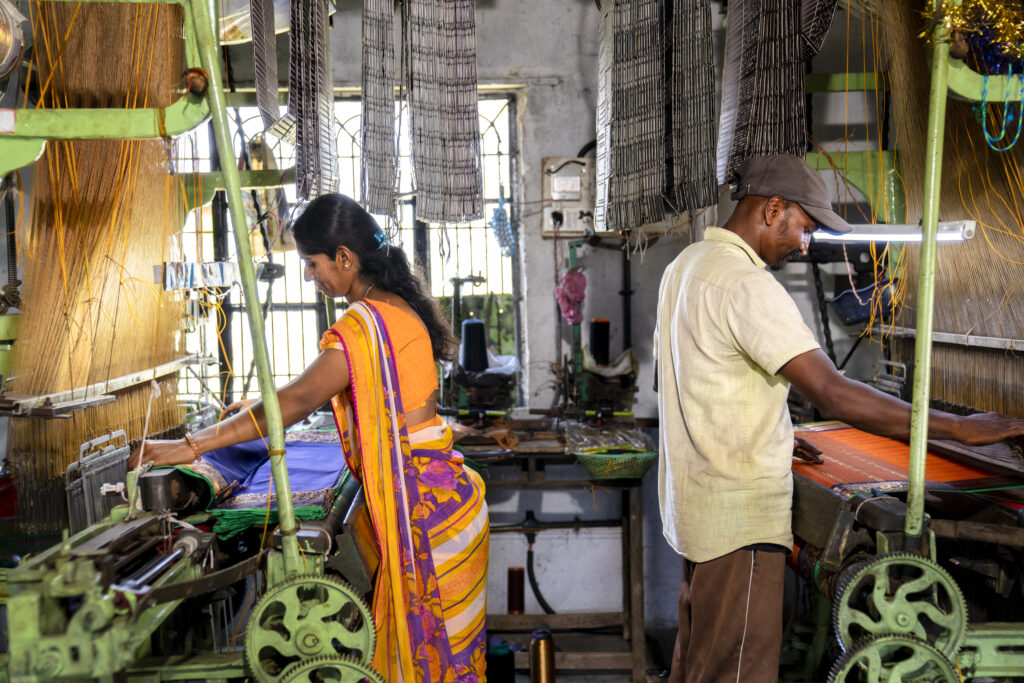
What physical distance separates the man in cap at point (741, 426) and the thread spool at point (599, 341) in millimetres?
2119

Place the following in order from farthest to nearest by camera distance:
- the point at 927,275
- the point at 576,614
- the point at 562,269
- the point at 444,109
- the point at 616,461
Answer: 1. the point at 562,269
2. the point at 576,614
3. the point at 616,461
4. the point at 444,109
5. the point at 927,275

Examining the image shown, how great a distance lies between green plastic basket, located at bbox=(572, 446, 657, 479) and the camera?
11.4ft

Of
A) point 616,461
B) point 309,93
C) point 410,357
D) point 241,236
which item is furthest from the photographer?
point 616,461

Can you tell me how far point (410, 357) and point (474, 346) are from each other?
1.83 m

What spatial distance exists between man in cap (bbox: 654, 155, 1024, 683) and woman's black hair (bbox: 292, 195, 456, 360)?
845 mm

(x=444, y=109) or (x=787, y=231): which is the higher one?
(x=444, y=109)

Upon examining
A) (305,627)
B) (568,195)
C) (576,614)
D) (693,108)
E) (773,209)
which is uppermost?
(693,108)

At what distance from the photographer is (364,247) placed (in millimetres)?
2318

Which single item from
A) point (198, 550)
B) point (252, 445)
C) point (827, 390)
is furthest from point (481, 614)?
point (827, 390)

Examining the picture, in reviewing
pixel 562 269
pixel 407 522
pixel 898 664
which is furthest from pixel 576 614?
pixel 898 664

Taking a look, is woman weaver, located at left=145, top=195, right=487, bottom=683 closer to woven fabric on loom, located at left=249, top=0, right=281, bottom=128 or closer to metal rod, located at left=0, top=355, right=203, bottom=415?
metal rod, located at left=0, top=355, right=203, bottom=415

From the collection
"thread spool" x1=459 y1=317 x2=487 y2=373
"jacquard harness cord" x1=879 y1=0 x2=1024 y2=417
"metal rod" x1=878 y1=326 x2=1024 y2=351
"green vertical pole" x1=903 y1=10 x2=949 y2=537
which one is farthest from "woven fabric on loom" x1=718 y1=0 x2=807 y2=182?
"thread spool" x1=459 y1=317 x2=487 y2=373

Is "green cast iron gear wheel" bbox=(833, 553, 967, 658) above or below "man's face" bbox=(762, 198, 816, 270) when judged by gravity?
below

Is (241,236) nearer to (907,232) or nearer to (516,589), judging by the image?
(907,232)
